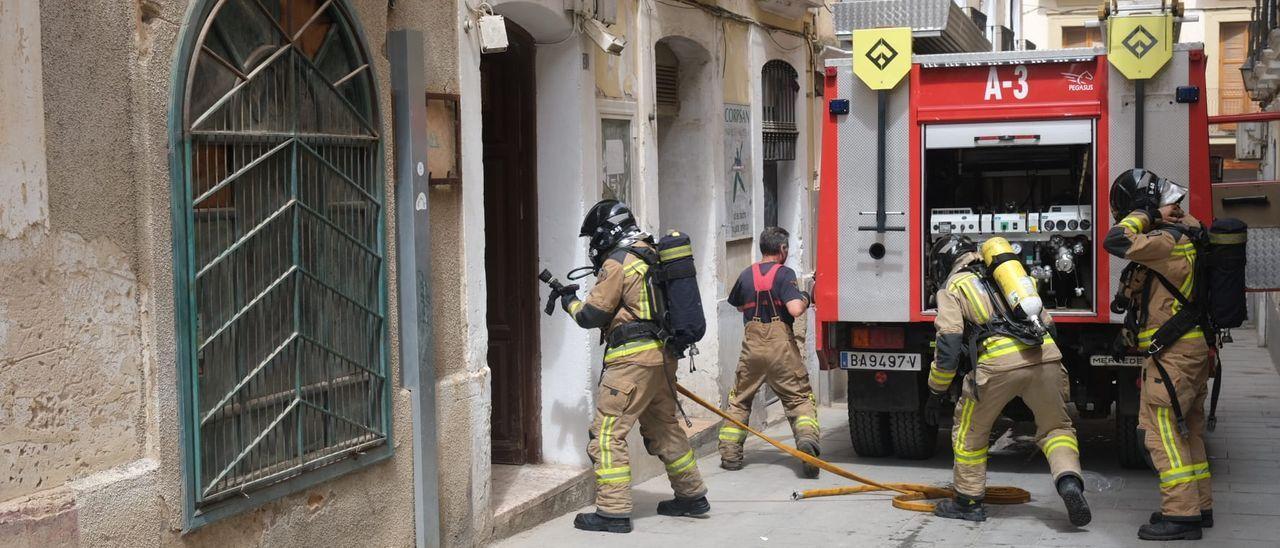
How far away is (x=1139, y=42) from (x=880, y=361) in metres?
2.48

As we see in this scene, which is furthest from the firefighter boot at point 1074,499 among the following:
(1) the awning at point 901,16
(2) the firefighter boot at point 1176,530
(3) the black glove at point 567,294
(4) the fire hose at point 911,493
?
(1) the awning at point 901,16

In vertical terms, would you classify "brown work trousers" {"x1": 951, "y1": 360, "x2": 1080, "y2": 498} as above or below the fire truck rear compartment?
below

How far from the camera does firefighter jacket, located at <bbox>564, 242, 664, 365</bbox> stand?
23.5ft

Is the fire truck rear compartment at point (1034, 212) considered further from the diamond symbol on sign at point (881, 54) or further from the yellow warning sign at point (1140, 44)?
the diamond symbol on sign at point (881, 54)

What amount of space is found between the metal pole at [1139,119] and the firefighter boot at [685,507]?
3.30 meters

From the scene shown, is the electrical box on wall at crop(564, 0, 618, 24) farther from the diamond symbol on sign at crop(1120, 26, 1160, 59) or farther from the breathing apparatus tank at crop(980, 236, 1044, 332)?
the diamond symbol on sign at crop(1120, 26, 1160, 59)

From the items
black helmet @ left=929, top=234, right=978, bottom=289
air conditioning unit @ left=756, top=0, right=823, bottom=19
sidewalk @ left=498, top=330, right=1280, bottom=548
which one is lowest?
sidewalk @ left=498, top=330, right=1280, bottom=548

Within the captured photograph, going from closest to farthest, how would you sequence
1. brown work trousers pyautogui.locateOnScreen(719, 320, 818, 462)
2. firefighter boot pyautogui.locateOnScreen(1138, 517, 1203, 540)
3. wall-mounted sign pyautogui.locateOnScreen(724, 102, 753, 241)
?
firefighter boot pyautogui.locateOnScreen(1138, 517, 1203, 540), brown work trousers pyautogui.locateOnScreen(719, 320, 818, 462), wall-mounted sign pyautogui.locateOnScreen(724, 102, 753, 241)

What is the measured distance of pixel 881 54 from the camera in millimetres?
8992

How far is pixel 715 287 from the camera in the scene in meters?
10.8

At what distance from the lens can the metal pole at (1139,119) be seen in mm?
8531

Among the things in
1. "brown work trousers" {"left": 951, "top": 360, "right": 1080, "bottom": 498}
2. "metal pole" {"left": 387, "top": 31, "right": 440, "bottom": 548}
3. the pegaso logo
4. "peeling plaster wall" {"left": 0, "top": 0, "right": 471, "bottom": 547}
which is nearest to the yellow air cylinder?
"brown work trousers" {"left": 951, "top": 360, "right": 1080, "bottom": 498}

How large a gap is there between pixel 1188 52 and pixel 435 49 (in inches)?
182

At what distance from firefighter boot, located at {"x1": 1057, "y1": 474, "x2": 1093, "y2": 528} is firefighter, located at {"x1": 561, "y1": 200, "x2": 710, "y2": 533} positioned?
2.11m
